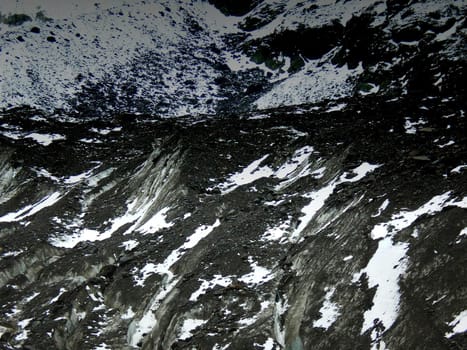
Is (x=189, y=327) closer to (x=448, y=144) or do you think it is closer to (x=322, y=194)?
(x=322, y=194)

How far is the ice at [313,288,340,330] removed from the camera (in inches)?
665

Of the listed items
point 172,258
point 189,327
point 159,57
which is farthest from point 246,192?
point 159,57

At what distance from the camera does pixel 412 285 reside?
1581cm

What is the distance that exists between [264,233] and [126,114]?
27228 millimetres

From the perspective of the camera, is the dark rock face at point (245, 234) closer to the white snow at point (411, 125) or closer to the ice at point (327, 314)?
the ice at point (327, 314)

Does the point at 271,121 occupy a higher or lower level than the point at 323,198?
higher

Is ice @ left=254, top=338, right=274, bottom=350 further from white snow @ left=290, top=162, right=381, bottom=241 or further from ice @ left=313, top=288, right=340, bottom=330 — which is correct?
white snow @ left=290, top=162, right=381, bottom=241

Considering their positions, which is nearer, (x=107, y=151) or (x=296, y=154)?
(x=296, y=154)

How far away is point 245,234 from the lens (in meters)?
24.9

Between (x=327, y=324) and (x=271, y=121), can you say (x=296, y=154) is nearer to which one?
(x=271, y=121)

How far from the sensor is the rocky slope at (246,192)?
58.2 ft

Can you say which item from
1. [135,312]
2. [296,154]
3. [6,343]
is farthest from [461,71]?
[6,343]

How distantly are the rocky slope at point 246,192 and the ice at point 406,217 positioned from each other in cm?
9

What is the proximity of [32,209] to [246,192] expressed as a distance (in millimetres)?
13830
